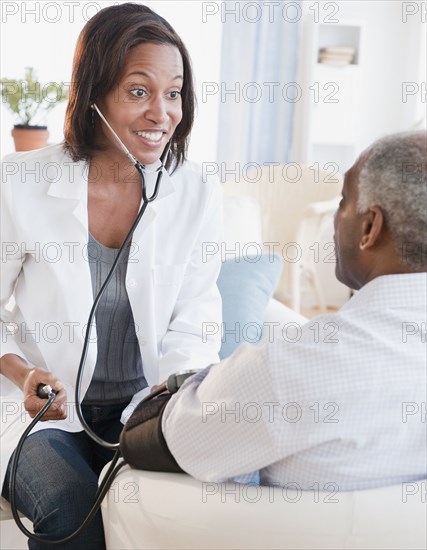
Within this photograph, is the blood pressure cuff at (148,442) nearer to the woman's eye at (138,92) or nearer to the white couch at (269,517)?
the white couch at (269,517)

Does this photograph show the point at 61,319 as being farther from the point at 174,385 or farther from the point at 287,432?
the point at 287,432

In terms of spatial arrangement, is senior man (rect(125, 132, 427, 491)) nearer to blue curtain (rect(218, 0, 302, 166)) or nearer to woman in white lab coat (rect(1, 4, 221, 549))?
woman in white lab coat (rect(1, 4, 221, 549))

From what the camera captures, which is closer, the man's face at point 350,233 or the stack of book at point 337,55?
the man's face at point 350,233

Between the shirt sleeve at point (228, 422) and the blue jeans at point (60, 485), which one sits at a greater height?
the shirt sleeve at point (228, 422)

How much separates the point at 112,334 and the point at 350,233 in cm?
61

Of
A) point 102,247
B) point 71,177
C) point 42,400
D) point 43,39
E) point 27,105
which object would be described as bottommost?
point 42,400

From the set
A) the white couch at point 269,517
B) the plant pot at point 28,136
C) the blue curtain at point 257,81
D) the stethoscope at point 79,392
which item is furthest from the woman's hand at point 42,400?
the blue curtain at point 257,81

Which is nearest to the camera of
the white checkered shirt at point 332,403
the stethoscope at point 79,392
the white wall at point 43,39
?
the white checkered shirt at point 332,403

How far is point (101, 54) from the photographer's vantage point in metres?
1.43

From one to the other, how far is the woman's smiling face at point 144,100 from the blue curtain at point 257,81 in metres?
3.07

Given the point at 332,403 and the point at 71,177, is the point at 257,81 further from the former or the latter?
the point at 332,403

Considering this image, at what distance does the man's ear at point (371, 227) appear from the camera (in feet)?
3.10

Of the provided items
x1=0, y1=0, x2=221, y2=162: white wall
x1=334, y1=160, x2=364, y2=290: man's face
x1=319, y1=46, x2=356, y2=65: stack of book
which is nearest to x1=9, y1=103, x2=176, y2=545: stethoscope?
x1=334, y1=160, x2=364, y2=290: man's face

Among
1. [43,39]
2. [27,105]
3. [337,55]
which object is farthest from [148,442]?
[337,55]
